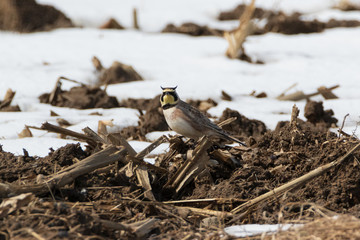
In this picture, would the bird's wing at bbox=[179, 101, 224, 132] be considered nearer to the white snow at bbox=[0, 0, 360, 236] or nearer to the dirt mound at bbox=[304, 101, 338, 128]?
the white snow at bbox=[0, 0, 360, 236]

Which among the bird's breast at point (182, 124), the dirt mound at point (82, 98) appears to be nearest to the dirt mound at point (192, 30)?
the dirt mound at point (82, 98)

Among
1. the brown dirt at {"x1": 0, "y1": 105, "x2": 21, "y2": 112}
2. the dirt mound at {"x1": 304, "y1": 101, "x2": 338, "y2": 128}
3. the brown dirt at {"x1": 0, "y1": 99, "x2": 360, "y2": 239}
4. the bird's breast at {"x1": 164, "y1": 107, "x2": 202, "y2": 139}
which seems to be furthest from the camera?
the brown dirt at {"x1": 0, "y1": 105, "x2": 21, "y2": 112}

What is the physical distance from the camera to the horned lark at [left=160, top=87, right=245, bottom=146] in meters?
5.53

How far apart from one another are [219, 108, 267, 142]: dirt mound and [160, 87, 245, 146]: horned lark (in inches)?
67.6

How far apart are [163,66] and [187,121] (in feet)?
19.2

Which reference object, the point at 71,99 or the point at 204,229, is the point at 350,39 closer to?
the point at 71,99

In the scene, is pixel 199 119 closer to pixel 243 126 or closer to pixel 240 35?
pixel 243 126

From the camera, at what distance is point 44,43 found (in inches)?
495

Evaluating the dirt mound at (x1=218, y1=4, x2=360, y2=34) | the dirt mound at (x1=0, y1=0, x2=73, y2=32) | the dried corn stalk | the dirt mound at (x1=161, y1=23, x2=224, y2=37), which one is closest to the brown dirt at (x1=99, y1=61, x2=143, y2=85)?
the dried corn stalk

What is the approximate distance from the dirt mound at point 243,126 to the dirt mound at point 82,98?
7.14 ft

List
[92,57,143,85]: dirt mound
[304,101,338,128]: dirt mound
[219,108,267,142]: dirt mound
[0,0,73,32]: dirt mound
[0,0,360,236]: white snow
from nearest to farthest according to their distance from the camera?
[219,108,267,142]: dirt mound → [304,101,338,128]: dirt mound → [0,0,360,236]: white snow → [92,57,143,85]: dirt mound → [0,0,73,32]: dirt mound

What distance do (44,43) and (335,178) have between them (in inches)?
359

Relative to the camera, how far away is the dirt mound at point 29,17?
1413 cm

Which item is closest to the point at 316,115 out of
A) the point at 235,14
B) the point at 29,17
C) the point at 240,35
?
the point at 240,35
